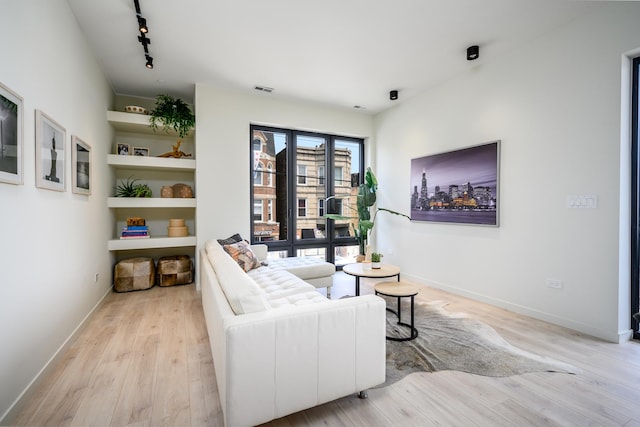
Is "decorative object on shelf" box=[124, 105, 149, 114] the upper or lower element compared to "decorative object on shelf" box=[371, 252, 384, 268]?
upper

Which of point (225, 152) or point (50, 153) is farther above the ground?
point (225, 152)

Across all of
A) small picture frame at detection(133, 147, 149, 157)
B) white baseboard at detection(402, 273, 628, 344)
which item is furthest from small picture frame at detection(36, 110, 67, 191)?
white baseboard at detection(402, 273, 628, 344)

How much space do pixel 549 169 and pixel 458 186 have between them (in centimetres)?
101

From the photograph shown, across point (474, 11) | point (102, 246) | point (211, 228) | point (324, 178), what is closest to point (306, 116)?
point (324, 178)

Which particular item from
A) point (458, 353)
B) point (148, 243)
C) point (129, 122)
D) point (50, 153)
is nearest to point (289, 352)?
point (458, 353)

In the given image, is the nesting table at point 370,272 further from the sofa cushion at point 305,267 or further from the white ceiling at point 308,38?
the white ceiling at point 308,38

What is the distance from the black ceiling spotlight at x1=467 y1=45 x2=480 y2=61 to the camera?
3097mm

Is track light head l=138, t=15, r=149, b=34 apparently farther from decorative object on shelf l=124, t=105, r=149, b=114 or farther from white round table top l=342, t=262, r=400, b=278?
white round table top l=342, t=262, r=400, b=278

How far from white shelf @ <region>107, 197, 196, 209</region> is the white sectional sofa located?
2.76 metres

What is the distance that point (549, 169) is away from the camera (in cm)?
290

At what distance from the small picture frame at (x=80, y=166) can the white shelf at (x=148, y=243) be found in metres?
1.10

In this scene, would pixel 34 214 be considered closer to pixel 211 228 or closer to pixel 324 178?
pixel 211 228

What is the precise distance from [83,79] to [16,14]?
1.36 metres

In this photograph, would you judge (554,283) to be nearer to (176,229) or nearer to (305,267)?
(305,267)
